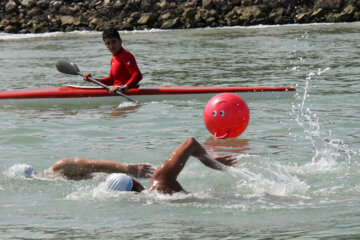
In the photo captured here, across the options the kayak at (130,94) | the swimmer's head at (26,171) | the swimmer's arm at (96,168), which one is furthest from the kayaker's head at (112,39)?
the swimmer's arm at (96,168)

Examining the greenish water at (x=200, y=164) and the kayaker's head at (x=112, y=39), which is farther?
the kayaker's head at (x=112, y=39)

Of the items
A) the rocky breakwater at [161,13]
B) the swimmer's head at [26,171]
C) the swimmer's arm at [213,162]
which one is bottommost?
the swimmer's head at [26,171]

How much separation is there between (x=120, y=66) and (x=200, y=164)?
407 cm

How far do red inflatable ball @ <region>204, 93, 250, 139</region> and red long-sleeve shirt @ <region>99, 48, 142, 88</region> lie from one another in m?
3.29

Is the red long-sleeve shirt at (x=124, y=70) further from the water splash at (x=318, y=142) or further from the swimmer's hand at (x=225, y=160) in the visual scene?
the swimmer's hand at (x=225, y=160)

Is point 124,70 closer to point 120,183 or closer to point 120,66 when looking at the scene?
point 120,66

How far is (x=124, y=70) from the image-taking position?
10.7m

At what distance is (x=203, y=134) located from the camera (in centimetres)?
848

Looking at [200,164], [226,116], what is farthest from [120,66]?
[200,164]

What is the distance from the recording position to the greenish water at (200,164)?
491cm

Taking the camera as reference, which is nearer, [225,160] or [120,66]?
[225,160]

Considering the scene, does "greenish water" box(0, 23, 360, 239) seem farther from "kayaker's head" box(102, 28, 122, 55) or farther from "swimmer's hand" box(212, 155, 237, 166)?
"kayaker's head" box(102, 28, 122, 55)

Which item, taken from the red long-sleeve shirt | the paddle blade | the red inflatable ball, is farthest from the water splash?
the paddle blade

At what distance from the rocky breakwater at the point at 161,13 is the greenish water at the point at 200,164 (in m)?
13.6
